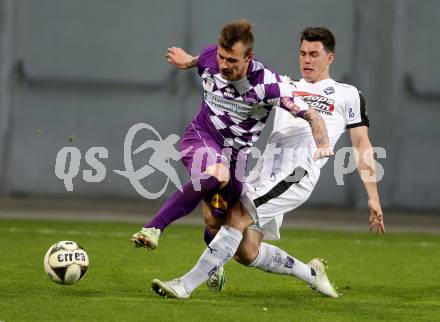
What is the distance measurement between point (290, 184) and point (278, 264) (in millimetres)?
534

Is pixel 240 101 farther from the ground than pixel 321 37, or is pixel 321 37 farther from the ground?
pixel 321 37

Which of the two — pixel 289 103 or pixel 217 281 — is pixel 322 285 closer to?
pixel 217 281

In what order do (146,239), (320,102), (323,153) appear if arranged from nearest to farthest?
(146,239) → (323,153) → (320,102)

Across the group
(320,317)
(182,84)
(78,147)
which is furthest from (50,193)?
(320,317)

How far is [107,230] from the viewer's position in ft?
37.9

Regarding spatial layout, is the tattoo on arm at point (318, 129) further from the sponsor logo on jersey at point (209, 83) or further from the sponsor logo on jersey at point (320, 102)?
the sponsor logo on jersey at point (320, 102)

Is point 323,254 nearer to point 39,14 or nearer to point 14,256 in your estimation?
point 14,256

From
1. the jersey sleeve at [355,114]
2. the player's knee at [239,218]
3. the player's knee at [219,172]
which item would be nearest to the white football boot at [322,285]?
the player's knee at [239,218]

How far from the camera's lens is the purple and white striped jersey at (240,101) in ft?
22.0

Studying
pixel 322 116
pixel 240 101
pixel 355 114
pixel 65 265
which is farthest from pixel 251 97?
pixel 65 265

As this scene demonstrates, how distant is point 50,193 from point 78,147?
753mm

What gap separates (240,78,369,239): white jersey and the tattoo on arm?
0.59m

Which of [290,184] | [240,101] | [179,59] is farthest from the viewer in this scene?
[290,184]

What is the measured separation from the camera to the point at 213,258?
266 inches
